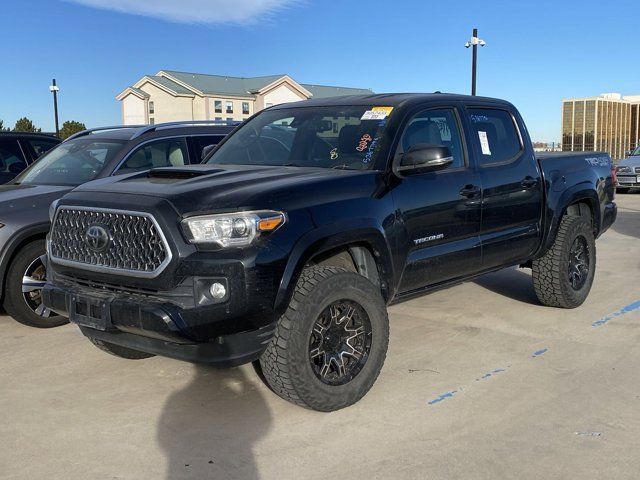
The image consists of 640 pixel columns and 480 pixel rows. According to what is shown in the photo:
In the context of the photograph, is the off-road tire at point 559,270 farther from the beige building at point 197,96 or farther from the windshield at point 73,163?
the beige building at point 197,96

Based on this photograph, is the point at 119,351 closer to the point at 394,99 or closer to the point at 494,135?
the point at 394,99

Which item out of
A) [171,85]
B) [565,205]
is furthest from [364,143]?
[171,85]

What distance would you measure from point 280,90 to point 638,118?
39623 mm

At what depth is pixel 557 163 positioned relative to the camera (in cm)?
632

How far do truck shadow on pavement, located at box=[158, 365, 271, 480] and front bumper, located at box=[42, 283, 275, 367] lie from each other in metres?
0.45

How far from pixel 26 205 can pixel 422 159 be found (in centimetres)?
350

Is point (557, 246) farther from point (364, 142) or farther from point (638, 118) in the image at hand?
point (638, 118)

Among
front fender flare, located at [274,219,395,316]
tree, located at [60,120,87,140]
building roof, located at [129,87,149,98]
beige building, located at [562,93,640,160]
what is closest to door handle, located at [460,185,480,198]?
front fender flare, located at [274,219,395,316]

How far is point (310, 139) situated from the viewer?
16.8 ft

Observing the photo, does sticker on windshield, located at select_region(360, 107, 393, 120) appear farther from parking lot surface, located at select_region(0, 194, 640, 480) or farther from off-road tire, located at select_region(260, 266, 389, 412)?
parking lot surface, located at select_region(0, 194, 640, 480)

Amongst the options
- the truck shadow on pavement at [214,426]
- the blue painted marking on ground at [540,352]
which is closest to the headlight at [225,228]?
the truck shadow on pavement at [214,426]

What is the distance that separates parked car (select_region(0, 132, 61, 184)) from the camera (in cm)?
876

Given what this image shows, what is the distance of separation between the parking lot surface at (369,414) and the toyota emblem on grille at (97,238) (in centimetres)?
104

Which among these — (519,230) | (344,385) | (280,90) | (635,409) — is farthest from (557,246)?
(280,90)
